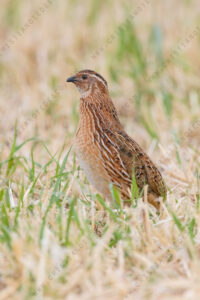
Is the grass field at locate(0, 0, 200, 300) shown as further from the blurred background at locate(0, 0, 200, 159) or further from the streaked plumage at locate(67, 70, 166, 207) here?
the streaked plumage at locate(67, 70, 166, 207)

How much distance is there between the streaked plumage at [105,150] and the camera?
525cm

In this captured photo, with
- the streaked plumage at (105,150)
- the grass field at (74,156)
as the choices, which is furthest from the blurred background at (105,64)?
the streaked plumage at (105,150)

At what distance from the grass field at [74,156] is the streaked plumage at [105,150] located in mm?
181

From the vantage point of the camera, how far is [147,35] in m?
9.91

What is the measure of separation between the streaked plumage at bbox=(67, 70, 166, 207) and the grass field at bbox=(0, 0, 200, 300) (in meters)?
0.18

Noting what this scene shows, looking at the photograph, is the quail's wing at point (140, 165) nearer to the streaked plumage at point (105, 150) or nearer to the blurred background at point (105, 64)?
the streaked plumage at point (105, 150)

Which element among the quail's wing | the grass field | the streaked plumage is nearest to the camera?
the grass field

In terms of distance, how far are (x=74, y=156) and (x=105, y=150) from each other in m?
0.61

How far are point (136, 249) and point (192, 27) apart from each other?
6.28 meters

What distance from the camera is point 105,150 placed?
5.33 meters

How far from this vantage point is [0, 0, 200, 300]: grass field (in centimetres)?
392

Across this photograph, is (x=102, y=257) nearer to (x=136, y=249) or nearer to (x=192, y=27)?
(x=136, y=249)

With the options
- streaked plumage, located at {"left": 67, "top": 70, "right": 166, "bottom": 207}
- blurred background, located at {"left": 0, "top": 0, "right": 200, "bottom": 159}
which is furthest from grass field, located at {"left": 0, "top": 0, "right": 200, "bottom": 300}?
streaked plumage, located at {"left": 67, "top": 70, "right": 166, "bottom": 207}

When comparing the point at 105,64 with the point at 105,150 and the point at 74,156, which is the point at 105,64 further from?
the point at 105,150
